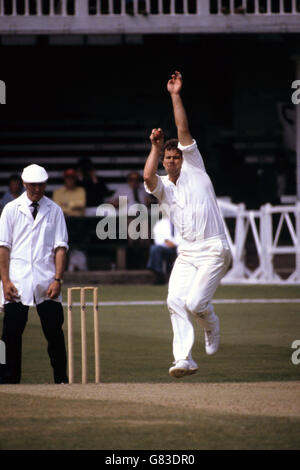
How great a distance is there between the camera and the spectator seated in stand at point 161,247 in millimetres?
19984

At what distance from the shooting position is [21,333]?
29.7 feet

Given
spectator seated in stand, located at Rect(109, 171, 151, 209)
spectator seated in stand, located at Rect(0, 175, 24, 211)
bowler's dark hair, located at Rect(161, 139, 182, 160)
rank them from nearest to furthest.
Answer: bowler's dark hair, located at Rect(161, 139, 182, 160) → spectator seated in stand, located at Rect(0, 175, 24, 211) → spectator seated in stand, located at Rect(109, 171, 151, 209)

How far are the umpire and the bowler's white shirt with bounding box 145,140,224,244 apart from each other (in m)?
0.95

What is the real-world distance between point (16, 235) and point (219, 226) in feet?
5.33

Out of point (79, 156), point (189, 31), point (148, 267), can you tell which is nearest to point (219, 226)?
point (148, 267)

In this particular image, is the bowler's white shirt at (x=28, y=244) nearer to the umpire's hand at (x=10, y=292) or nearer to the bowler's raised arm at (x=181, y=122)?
the umpire's hand at (x=10, y=292)

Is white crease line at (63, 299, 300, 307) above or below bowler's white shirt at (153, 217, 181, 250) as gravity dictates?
below

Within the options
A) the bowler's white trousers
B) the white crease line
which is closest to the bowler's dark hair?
the bowler's white trousers

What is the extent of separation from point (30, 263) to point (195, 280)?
52.1 inches

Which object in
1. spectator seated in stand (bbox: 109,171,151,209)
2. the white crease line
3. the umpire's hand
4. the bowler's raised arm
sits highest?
spectator seated in stand (bbox: 109,171,151,209)

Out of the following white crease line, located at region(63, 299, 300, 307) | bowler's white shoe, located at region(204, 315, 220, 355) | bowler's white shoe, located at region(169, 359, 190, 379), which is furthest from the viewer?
white crease line, located at region(63, 299, 300, 307)

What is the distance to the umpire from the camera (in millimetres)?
8953

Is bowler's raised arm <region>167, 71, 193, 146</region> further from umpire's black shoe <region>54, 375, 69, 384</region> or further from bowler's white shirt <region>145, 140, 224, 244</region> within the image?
umpire's black shoe <region>54, 375, 69, 384</region>

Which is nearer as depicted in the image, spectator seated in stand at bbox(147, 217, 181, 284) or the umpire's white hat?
the umpire's white hat
